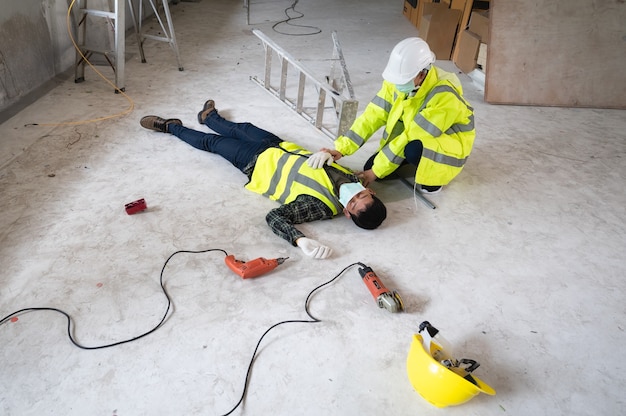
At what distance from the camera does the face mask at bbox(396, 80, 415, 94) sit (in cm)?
217

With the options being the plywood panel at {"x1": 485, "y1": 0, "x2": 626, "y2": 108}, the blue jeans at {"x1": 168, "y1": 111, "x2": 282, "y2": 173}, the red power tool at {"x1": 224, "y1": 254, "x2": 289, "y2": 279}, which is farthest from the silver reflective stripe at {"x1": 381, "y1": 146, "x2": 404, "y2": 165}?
the plywood panel at {"x1": 485, "y1": 0, "x2": 626, "y2": 108}

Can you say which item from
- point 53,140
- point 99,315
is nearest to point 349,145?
point 99,315

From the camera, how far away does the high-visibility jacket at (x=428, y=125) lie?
2199 millimetres

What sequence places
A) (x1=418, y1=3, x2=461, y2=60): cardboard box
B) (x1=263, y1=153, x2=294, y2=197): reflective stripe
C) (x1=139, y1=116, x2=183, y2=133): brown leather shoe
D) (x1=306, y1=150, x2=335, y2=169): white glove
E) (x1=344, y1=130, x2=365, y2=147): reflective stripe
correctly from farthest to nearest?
(x1=418, y1=3, x2=461, y2=60): cardboard box < (x1=139, y1=116, x2=183, y2=133): brown leather shoe < (x1=344, y1=130, x2=365, y2=147): reflective stripe < (x1=263, y1=153, x2=294, y2=197): reflective stripe < (x1=306, y1=150, x2=335, y2=169): white glove

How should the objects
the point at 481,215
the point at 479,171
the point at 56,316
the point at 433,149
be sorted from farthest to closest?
the point at 479,171 < the point at 481,215 < the point at 433,149 < the point at 56,316

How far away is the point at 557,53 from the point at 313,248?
10.8 feet

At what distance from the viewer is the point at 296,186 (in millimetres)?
2254

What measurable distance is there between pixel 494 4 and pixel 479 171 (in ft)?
6.24

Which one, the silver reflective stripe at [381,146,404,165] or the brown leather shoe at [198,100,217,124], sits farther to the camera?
the brown leather shoe at [198,100,217,124]

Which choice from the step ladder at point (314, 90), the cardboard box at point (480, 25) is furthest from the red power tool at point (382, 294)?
the cardboard box at point (480, 25)

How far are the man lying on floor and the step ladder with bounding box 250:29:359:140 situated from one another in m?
0.53

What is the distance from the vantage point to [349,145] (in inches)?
97.4

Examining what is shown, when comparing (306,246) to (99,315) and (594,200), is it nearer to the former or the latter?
(99,315)

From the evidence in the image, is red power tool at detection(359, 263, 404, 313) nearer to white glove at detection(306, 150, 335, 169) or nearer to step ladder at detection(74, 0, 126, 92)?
white glove at detection(306, 150, 335, 169)
